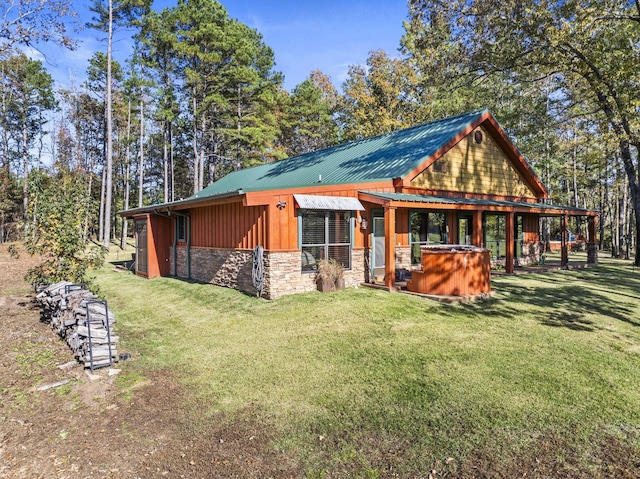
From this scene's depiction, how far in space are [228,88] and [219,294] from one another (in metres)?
20.5

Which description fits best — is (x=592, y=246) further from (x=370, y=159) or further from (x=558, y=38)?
(x=370, y=159)

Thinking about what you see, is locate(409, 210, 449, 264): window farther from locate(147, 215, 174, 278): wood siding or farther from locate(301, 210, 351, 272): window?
locate(147, 215, 174, 278): wood siding

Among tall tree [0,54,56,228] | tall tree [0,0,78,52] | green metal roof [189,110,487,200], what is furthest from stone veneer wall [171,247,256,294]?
tall tree [0,54,56,228]

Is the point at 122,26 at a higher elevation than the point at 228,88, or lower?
higher

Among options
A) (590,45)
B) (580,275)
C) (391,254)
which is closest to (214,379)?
(391,254)

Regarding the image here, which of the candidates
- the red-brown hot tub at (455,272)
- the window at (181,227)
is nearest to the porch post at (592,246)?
the red-brown hot tub at (455,272)

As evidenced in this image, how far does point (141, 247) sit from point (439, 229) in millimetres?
11771

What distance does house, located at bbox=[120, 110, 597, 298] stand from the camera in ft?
31.2

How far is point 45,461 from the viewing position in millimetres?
3455

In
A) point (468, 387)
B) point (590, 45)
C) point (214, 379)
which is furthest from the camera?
point (590, 45)

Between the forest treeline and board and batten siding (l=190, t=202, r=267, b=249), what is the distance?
3107mm

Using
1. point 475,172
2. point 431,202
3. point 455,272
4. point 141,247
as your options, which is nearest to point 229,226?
point 431,202

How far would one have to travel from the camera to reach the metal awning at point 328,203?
934cm

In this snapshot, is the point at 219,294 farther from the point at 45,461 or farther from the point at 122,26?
the point at 122,26
